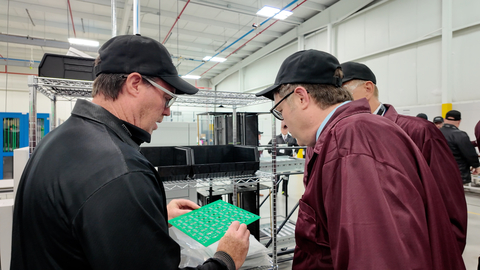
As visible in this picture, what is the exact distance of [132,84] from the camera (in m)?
0.84

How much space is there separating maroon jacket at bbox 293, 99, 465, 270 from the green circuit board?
0.44m

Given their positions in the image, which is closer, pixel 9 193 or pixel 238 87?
pixel 9 193

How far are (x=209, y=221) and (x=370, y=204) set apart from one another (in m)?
0.78

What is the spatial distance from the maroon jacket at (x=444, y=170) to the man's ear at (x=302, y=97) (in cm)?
86

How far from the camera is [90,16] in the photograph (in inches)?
284

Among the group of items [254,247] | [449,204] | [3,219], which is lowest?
[254,247]

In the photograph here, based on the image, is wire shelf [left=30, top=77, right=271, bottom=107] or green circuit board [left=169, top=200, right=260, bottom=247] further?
wire shelf [left=30, top=77, right=271, bottom=107]

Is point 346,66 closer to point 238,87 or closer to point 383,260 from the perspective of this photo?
point 383,260

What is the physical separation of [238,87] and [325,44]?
570cm

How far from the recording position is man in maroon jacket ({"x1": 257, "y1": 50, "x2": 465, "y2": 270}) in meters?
0.58

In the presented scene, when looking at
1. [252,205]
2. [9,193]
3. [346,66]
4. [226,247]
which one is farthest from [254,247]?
[9,193]

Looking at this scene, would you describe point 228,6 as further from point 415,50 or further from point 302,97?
point 302,97

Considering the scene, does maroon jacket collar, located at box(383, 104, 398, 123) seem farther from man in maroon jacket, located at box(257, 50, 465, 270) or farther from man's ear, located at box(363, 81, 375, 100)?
man in maroon jacket, located at box(257, 50, 465, 270)

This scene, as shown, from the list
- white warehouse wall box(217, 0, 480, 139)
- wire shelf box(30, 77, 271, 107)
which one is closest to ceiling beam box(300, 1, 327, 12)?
white warehouse wall box(217, 0, 480, 139)
